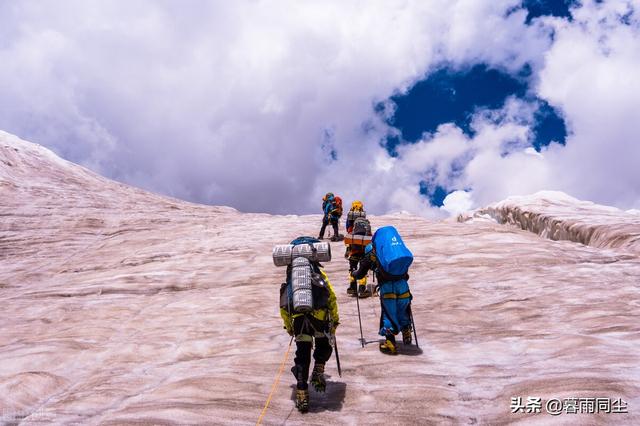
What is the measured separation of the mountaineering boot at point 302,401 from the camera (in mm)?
5823

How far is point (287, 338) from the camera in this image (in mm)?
9969

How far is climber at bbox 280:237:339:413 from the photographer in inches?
238

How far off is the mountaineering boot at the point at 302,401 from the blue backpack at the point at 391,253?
2938 millimetres

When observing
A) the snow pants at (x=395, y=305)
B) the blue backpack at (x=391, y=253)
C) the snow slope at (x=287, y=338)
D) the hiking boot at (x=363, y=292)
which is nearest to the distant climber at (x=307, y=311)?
the snow slope at (x=287, y=338)

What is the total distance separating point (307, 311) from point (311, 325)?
271 mm

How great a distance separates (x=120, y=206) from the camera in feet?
132

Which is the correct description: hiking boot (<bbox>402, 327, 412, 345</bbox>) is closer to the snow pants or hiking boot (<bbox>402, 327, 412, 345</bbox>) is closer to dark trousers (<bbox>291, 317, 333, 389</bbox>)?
the snow pants

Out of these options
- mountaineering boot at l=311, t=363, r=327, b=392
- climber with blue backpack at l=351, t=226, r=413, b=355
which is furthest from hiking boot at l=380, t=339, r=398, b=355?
mountaineering boot at l=311, t=363, r=327, b=392

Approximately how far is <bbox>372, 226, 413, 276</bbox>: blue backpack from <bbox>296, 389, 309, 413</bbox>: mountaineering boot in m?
2.94

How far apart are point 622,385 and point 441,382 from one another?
2401 mm

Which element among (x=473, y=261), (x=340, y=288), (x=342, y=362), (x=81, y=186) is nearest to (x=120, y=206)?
(x=81, y=186)

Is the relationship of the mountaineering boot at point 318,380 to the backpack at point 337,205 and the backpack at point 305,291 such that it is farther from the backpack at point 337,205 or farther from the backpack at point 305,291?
the backpack at point 337,205

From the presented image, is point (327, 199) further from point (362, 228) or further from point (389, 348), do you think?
point (389, 348)

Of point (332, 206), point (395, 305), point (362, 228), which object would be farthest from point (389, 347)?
point (332, 206)
